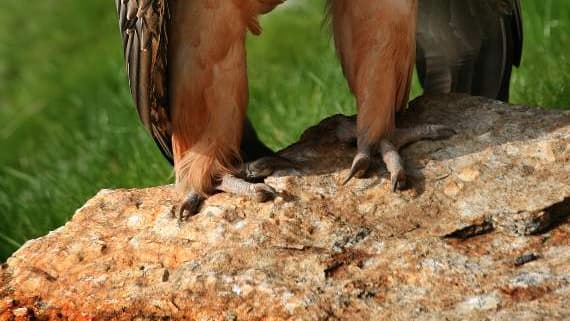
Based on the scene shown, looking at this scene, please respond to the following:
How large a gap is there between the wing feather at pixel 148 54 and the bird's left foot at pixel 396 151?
93cm

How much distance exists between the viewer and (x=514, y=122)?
5840mm

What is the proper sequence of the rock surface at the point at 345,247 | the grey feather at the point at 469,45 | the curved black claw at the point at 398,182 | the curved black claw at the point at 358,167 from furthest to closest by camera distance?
the grey feather at the point at 469,45
the curved black claw at the point at 358,167
the curved black claw at the point at 398,182
the rock surface at the point at 345,247

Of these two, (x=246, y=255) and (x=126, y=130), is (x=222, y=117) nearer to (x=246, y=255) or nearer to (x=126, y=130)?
(x=246, y=255)

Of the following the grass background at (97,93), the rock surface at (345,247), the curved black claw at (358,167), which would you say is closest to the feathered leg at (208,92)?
the rock surface at (345,247)

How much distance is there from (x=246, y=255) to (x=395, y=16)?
1340mm

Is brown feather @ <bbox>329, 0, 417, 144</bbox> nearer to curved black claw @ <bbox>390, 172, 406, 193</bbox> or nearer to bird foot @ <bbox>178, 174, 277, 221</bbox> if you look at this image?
curved black claw @ <bbox>390, 172, 406, 193</bbox>

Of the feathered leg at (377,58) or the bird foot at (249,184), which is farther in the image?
the feathered leg at (377,58)

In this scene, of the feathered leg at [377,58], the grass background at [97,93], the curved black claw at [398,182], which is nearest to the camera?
the curved black claw at [398,182]

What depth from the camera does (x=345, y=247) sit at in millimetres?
5137

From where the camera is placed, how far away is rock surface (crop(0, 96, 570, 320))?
15.6ft

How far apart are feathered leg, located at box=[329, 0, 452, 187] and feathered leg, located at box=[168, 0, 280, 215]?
0.42 m

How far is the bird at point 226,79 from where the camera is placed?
18.7ft

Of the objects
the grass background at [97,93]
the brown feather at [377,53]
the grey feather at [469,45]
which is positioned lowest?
the grass background at [97,93]

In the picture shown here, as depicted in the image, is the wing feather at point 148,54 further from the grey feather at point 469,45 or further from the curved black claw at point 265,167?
the grey feather at point 469,45
